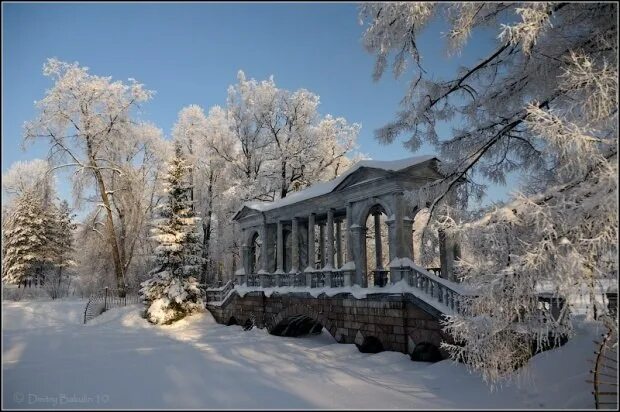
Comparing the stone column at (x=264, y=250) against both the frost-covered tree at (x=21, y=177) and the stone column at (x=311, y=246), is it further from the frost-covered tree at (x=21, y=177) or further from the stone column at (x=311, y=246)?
the frost-covered tree at (x=21, y=177)

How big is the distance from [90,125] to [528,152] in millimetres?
23090

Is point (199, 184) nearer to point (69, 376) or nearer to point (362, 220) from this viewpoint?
point (362, 220)

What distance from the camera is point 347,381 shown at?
904 cm

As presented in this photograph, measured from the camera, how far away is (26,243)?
30375 millimetres

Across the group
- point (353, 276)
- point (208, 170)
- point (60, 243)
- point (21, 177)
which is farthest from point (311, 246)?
point (21, 177)

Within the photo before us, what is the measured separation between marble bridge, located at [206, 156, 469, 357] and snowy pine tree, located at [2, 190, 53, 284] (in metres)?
16.8

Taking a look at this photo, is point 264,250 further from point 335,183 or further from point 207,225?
point 207,225

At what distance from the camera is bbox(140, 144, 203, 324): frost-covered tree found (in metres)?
20.8

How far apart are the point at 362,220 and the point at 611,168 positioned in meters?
9.81

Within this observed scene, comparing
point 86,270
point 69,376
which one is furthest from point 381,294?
point 86,270

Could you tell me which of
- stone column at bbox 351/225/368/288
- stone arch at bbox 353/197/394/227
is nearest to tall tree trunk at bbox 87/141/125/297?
stone column at bbox 351/225/368/288

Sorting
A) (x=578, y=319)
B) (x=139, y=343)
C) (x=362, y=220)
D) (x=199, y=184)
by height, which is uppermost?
(x=199, y=184)

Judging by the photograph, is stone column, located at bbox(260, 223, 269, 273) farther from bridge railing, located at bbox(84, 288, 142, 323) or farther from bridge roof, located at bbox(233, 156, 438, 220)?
bridge railing, located at bbox(84, 288, 142, 323)

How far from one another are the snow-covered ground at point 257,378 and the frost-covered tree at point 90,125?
40.4 feet
